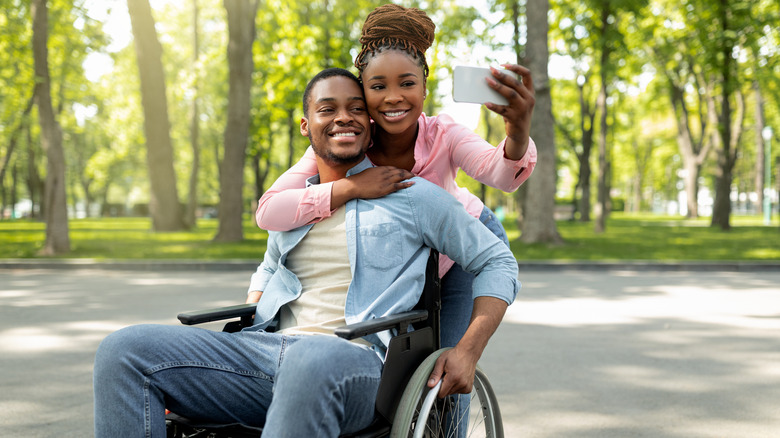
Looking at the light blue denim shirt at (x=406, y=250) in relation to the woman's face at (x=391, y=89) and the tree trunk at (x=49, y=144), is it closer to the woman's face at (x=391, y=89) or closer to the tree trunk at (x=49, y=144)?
the woman's face at (x=391, y=89)

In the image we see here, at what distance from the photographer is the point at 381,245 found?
7.70 feet

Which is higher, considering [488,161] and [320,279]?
[488,161]

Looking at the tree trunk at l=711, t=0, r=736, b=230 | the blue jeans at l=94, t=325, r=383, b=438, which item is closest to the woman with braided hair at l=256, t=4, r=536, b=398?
the blue jeans at l=94, t=325, r=383, b=438

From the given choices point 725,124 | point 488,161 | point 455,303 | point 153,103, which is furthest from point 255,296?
point 725,124

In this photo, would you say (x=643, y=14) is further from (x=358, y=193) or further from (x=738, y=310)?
(x=358, y=193)

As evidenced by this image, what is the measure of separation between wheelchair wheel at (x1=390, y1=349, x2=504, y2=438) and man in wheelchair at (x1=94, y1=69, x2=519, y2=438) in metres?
0.06

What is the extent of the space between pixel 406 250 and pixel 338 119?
49 centimetres

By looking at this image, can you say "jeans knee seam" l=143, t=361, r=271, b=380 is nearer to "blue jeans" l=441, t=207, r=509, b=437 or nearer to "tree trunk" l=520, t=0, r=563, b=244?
"blue jeans" l=441, t=207, r=509, b=437

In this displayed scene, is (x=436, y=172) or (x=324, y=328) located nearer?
(x=324, y=328)

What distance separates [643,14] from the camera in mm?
19625

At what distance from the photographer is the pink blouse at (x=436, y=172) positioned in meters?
2.41

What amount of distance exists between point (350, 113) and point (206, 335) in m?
0.85

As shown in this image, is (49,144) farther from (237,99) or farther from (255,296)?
Result: (255,296)

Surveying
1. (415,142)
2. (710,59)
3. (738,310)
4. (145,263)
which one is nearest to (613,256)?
(738,310)
